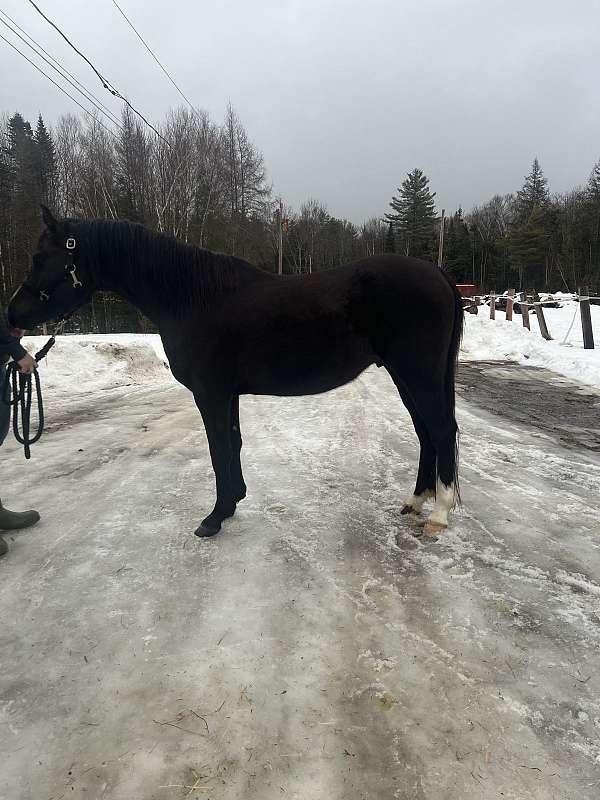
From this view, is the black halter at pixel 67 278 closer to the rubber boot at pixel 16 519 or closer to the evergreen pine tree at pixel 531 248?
the rubber boot at pixel 16 519

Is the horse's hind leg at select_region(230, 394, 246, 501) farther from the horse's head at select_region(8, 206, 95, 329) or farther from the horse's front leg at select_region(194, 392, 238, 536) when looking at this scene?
the horse's head at select_region(8, 206, 95, 329)

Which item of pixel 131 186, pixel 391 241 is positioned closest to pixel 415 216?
pixel 391 241

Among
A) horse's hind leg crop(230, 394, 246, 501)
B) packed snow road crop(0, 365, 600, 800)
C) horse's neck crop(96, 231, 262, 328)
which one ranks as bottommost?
packed snow road crop(0, 365, 600, 800)

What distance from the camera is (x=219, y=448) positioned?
2.88 m

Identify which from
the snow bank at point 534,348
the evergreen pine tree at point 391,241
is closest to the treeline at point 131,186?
the snow bank at point 534,348

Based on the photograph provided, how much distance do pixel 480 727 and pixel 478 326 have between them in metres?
17.0

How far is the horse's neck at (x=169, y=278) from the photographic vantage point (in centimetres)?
281

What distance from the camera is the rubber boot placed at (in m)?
2.86

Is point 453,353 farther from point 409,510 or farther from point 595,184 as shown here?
point 595,184

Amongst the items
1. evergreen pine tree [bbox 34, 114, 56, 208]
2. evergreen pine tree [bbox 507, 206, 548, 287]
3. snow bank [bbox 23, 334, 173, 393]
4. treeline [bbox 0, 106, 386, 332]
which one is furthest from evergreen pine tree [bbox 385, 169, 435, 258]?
snow bank [bbox 23, 334, 173, 393]

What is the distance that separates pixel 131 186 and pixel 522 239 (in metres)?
44.8

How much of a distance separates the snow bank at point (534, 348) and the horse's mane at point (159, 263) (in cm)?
767

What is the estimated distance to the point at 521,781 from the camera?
51.3 inches

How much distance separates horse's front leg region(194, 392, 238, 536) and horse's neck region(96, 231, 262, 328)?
58 cm
